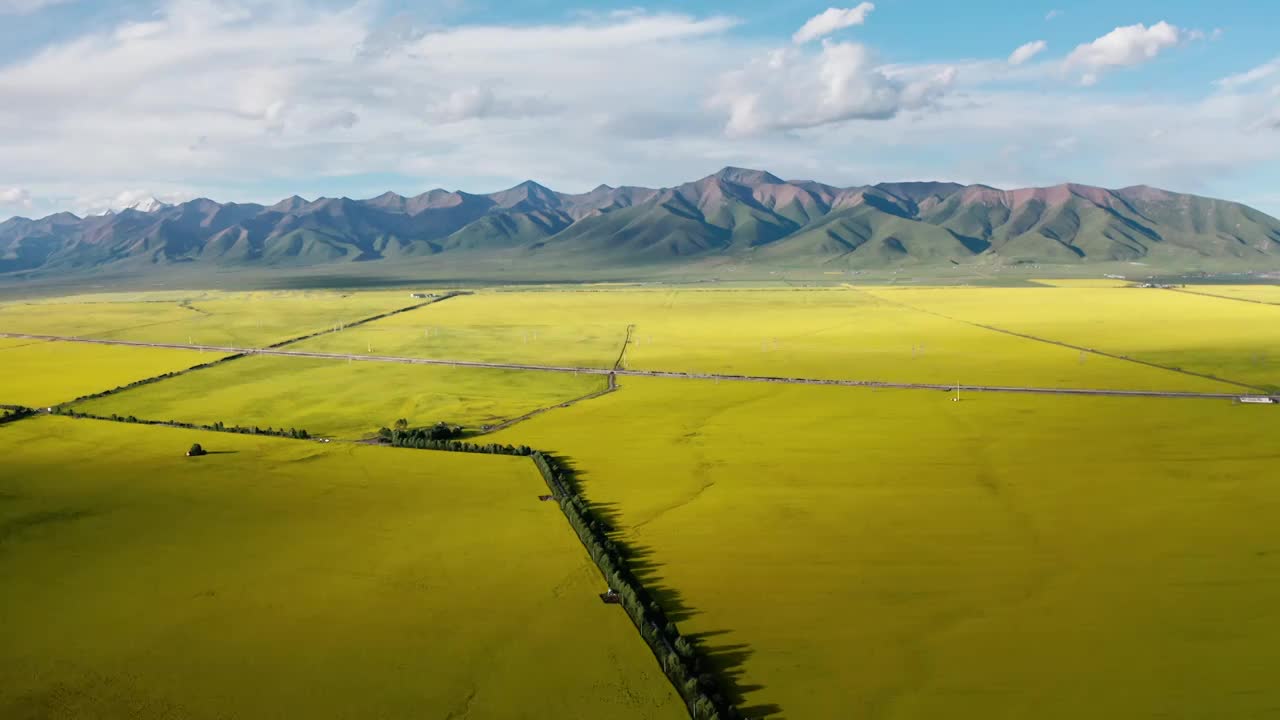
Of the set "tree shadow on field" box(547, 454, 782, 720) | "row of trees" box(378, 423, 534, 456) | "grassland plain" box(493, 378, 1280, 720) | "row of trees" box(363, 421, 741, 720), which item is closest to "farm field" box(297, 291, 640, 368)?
"row of trees" box(378, 423, 534, 456)

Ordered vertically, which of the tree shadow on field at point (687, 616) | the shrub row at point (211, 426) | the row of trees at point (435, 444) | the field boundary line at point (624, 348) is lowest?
the tree shadow on field at point (687, 616)

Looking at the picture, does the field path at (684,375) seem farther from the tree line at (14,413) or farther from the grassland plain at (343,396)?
the tree line at (14,413)

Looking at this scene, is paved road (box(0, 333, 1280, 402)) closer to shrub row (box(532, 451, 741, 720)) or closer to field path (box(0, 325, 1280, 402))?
field path (box(0, 325, 1280, 402))

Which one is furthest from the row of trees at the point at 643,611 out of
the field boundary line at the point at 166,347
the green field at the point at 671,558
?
the field boundary line at the point at 166,347

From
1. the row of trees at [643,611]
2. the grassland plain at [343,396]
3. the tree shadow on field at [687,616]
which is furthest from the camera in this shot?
the grassland plain at [343,396]

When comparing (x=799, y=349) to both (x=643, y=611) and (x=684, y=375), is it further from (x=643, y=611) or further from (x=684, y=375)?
(x=643, y=611)

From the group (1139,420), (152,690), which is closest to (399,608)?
(152,690)

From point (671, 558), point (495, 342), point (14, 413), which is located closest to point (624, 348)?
point (495, 342)
